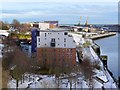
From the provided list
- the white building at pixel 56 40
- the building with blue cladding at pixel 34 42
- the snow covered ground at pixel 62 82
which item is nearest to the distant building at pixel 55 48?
the white building at pixel 56 40

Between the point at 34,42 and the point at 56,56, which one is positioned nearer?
the point at 56,56

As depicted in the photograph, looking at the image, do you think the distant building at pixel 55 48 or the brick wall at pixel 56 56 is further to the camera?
the distant building at pixel 55 48

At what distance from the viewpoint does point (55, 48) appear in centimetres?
440

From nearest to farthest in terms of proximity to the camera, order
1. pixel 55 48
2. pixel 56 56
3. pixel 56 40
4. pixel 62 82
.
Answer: pixel 62 82 → pixel 56 56 → pixel 55 48 → pixel 56 40

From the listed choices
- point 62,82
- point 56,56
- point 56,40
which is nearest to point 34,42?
point 56,40

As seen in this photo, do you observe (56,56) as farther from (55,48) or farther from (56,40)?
(56,40)

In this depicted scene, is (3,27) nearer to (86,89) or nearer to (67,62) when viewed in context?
(67,62)

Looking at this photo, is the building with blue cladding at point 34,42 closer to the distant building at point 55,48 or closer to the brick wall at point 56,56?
the distant building at point 55,48

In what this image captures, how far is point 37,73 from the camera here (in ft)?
12.0

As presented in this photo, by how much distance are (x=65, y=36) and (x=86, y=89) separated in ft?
5.72

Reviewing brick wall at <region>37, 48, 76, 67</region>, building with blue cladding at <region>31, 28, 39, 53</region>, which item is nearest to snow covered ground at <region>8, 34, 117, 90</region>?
brick wall at <region>37, 48, 76, 67</region>

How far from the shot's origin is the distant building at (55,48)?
4172 millimetres

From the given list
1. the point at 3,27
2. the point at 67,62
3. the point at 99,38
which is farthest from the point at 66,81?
the point at 99,38

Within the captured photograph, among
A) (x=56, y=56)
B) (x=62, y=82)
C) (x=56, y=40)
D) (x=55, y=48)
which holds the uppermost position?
(x=56, y=40)
